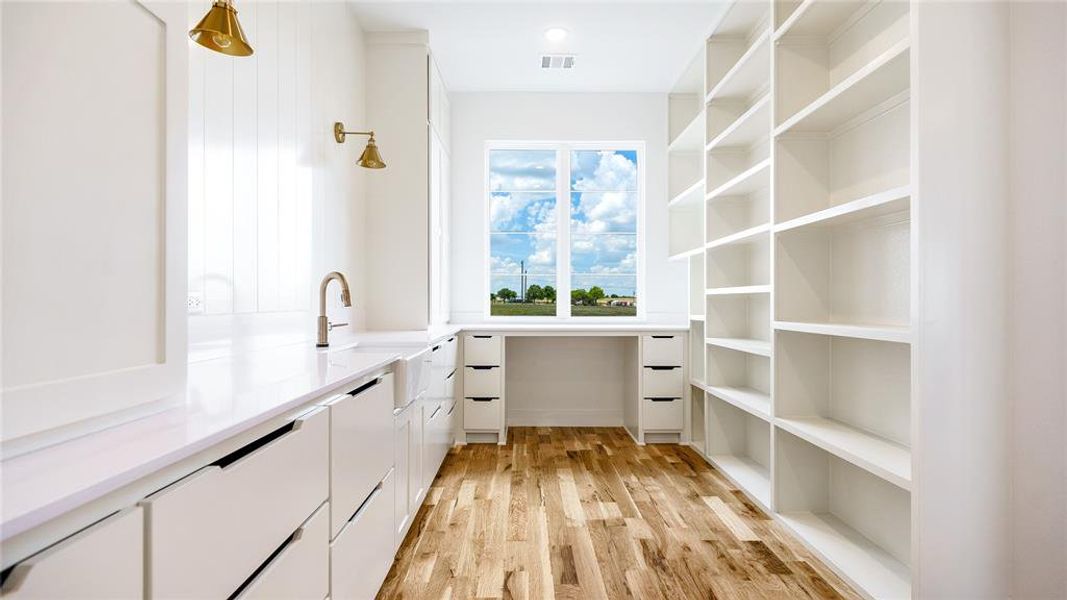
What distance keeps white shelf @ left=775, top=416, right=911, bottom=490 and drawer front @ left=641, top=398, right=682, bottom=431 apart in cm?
135

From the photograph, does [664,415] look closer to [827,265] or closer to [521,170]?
[827,265]

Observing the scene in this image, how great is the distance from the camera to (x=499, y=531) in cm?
225

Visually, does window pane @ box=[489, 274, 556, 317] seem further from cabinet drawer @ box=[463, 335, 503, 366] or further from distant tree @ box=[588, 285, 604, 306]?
cabinet drawer @ box=[463, 335, 503, 366]

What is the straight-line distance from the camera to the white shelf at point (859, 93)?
1635 millimetres

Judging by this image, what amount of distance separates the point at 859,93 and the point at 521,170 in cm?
288

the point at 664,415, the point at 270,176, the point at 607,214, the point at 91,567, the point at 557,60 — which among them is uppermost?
the point at 557,60

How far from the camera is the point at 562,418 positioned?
4.29 m

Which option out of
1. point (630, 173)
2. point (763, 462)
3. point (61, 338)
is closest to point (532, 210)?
point (630, 173)

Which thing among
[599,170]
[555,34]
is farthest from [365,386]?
[599,170]

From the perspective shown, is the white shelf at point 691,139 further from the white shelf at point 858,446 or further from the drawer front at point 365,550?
the drawer front at point 365,550

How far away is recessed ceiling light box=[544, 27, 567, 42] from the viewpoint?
10.8 feet

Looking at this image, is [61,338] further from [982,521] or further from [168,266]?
[982,521]

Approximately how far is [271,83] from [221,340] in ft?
3.38

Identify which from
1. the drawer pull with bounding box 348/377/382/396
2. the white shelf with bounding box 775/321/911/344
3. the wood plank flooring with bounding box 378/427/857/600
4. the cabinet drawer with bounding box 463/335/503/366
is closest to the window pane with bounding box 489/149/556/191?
the cabinet drawer with bounding box 463/335/503/366
